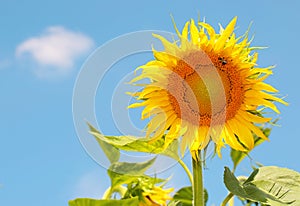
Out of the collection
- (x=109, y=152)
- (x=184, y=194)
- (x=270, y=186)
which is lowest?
(x=270, y=186)

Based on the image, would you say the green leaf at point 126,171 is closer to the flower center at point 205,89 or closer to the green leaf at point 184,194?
the flower center at point 205,89

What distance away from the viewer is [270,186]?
1335 millimetres

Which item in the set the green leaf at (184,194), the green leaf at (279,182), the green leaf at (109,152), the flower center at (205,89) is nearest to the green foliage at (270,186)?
the green leaf at (279,182)

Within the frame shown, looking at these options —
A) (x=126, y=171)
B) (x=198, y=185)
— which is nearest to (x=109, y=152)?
(x=126, y=171)

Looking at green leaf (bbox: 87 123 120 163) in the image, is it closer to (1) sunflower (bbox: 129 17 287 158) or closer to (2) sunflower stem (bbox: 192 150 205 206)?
(1) sunflower (bbox: 129 17 287 158)

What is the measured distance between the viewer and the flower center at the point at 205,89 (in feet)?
4.74

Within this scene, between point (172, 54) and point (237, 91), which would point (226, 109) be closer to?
point (237, 91)

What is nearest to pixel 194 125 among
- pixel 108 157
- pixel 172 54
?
pixel 172 54

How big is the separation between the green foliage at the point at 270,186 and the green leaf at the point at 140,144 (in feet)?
0.66

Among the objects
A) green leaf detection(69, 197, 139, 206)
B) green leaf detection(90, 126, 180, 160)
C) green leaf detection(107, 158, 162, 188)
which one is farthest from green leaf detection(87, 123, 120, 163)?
green leaf detection(69, 197, 139, 206)

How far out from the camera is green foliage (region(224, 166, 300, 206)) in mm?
1267

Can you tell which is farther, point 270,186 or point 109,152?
point 109,152

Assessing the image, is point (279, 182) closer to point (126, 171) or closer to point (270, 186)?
point (270, 186)

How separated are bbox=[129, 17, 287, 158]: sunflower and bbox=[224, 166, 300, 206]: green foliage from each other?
10 cm
